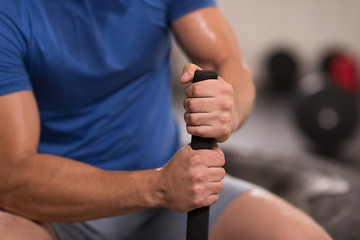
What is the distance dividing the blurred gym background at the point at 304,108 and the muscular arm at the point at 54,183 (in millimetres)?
872

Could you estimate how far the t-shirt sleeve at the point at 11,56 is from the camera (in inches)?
34.4

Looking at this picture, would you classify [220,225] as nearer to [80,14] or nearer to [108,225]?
[108,225]

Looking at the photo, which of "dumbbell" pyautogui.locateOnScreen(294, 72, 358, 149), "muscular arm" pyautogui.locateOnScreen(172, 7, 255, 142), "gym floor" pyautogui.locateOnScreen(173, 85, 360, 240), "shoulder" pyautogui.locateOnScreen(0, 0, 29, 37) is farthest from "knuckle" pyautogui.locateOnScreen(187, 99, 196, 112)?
"dumbbell" pyautogui.locateOnScreen(294, 72, 358, 149)

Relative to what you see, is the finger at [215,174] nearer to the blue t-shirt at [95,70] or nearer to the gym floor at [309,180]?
the blue t-shirt at [95,70]

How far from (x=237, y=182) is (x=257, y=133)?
7.43 feet

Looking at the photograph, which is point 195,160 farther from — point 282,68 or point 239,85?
point 282,68

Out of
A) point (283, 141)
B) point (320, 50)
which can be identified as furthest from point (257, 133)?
point (320, 50)

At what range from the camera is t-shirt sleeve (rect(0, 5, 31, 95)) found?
0.87 meters

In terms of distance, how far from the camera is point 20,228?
888 millimetres

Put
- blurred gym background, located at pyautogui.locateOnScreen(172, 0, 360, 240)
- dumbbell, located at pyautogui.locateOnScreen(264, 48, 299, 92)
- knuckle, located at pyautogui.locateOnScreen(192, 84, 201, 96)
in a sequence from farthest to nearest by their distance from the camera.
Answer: dumbbell, located at pyautogui.locateOnScreen(264, 48, 299, 92) < blurred gym background, located at pyautogui.locateOnScreen(172, 0, 360, 240) < knuckle, located at pyautogui.locateOnScreen(192, 84, 201, 96)

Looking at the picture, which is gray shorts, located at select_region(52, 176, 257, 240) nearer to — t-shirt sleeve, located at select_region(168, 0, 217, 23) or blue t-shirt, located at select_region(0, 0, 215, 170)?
blue t-shirt, located at select_region(0, 0, 215, 170)

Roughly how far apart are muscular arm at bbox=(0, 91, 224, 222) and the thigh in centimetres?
2

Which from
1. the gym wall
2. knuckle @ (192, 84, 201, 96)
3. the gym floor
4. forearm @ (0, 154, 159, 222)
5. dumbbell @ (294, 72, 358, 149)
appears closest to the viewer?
knuckle @ (192, 84, 201, 96)

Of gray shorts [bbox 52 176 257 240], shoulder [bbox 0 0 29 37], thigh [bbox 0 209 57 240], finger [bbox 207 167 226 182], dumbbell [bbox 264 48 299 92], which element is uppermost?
shoulder [bbox 0 0 29 37]
